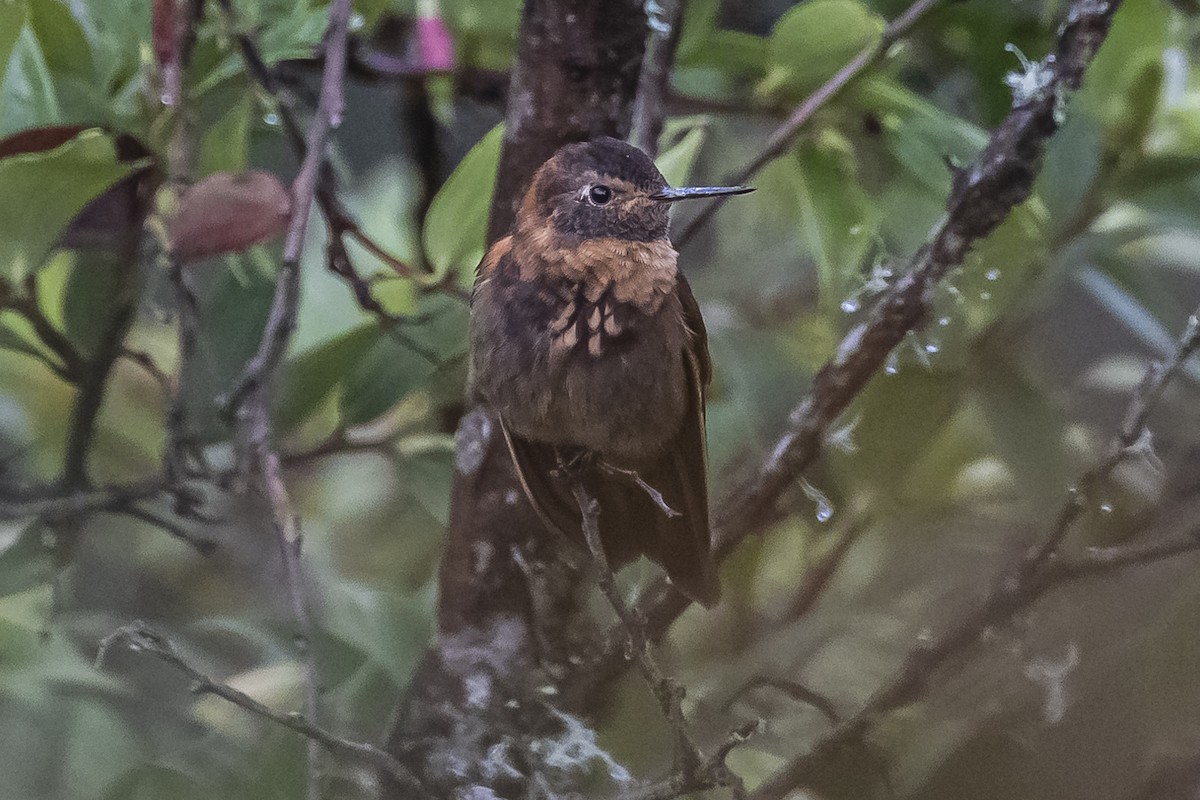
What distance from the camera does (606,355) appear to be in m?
0.34

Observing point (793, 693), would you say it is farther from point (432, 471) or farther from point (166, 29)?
point (166, 29)

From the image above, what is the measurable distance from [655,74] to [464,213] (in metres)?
0.10

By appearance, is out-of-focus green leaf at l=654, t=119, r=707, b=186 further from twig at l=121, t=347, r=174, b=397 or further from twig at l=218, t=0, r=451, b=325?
twig at l=121, t=347, r=174, b=397

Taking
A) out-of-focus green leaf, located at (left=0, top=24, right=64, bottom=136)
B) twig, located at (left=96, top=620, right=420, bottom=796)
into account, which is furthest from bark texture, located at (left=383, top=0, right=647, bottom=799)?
out-of-focus green leaf, located at (left=0, top=24, right=64, bottom=136)

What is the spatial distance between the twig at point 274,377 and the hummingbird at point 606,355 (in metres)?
0.11

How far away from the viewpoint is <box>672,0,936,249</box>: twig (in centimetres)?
47

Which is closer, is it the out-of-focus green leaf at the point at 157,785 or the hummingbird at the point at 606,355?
the hummingbird at the point at 606,355

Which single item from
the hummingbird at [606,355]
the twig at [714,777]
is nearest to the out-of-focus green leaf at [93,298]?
the hummingbird at [606,355]

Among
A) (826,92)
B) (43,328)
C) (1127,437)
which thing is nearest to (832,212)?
(826,92)

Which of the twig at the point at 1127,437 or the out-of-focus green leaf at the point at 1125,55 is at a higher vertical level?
the out-of-focus green leaf at the point at 1125,55

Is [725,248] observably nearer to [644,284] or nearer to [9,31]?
Result: [644,284]

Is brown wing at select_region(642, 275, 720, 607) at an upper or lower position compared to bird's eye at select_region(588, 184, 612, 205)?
lower

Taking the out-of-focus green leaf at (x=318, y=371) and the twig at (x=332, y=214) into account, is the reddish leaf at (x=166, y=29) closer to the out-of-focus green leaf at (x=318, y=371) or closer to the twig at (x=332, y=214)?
the twig at (x=332, y=214)

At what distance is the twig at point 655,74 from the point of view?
44cm
